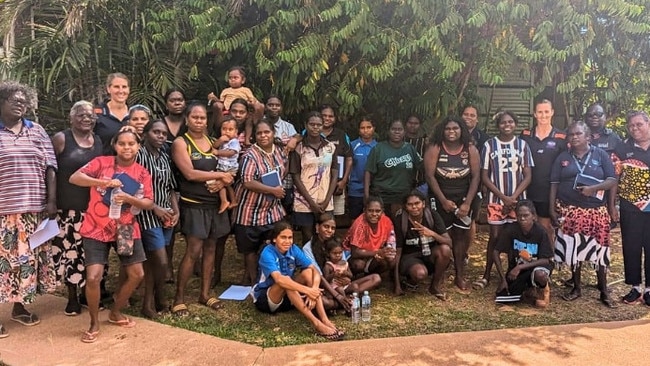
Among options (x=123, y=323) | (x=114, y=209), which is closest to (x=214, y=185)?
(x=114, y=209)

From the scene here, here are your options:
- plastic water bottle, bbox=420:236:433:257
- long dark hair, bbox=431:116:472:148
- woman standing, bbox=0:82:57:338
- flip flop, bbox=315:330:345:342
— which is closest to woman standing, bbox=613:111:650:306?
long dark hair, bbox=431:116:472:148

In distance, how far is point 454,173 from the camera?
5.55m

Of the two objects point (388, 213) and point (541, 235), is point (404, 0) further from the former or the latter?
point (541, 235)

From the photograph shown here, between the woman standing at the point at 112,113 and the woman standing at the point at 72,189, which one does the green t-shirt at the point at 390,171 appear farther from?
the woman standing at the point at 72,189

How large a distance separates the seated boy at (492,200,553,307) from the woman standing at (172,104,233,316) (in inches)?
105

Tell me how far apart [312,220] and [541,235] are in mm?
2175

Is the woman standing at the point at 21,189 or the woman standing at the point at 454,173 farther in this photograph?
the woman standing at the point at 454,173

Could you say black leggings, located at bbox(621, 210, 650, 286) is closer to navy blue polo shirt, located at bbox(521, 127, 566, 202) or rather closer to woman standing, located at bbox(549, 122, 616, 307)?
woman standing, located at bbox(549, 122, 616, 307)

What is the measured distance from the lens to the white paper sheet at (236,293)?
5.36 metres

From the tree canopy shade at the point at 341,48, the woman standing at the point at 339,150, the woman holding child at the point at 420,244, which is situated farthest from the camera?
the woman standing at the point at 339,150

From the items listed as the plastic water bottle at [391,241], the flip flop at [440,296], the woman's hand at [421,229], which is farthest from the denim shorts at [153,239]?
the flip flop at [440,296]

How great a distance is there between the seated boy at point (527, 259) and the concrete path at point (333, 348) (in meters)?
0.61

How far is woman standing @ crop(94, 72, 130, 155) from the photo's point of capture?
4.79 meters

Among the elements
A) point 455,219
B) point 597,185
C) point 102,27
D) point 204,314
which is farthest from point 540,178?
point 102,27
